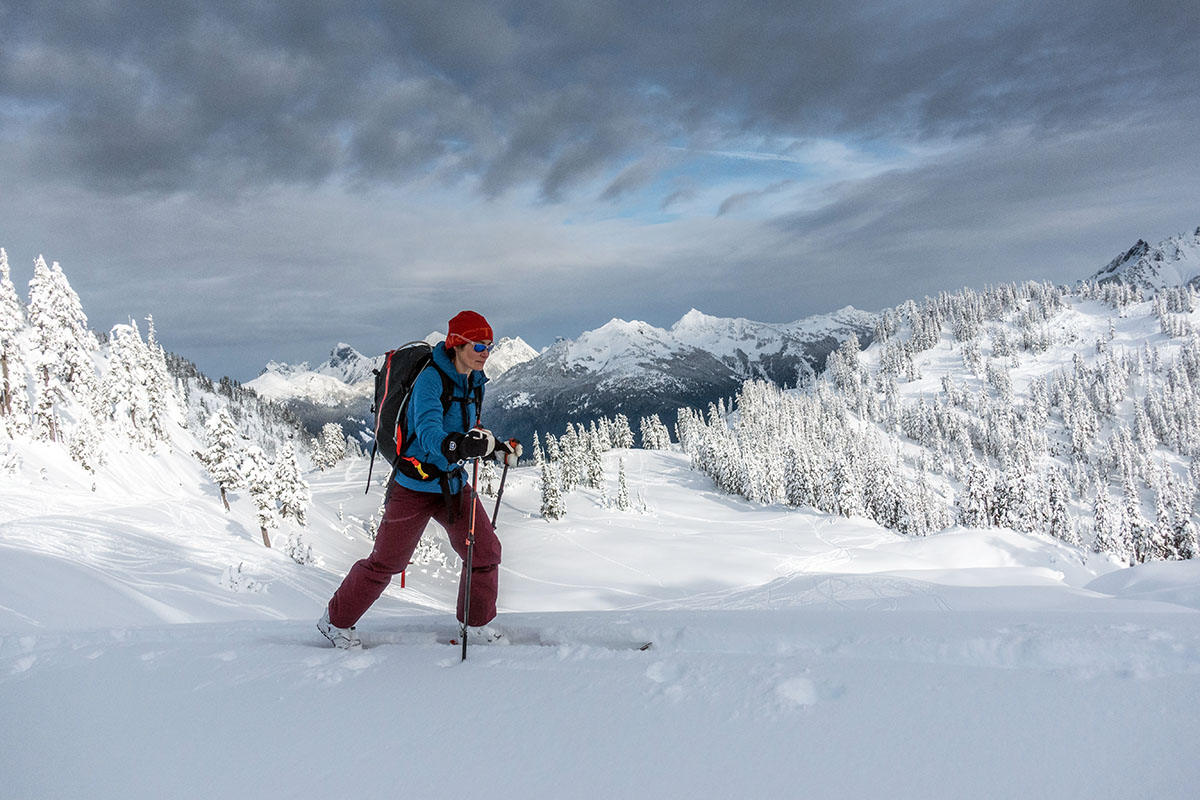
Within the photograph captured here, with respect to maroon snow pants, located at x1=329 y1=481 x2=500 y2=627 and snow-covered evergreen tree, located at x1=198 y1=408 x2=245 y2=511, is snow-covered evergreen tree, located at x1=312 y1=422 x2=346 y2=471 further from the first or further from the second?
maroon snow pants, located at x1=329 y1=481 x2=500 y2=627

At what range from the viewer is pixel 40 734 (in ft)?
10.7

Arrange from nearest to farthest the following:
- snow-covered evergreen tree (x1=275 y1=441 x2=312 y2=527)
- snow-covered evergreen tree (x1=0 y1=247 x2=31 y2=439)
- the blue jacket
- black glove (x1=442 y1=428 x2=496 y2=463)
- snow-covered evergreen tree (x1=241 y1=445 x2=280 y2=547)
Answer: black glove (x1=442 y1=428 x2=496 y2=463)
the blue jacket
snow-covered evergreen tree (x1=241 y1=445 x2=280 y2=547)
snow-covered evergreen tree (x1=0 y1=247 x2=31 y2=439)
snow-covered evergreen tree (x1=275 y1=441 x2=312 y2=527)

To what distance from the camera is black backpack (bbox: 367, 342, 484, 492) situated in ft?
16.1

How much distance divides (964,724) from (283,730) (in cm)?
345

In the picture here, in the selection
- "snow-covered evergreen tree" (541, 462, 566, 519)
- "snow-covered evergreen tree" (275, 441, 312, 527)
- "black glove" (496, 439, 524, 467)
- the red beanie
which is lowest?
"snow-covered evergreen tree" (541, 462, 566, 519)

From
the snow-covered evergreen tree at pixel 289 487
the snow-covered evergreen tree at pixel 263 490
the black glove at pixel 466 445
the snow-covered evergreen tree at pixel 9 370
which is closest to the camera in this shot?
the black glove at pixel 466 445

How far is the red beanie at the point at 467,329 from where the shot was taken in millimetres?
4879

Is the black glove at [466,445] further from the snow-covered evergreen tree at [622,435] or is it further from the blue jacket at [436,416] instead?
the snow-covered evergreen tree at [622,435]

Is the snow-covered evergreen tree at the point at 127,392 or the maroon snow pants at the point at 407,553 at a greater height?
the snow-covered evergreen tree at the point at 127,392

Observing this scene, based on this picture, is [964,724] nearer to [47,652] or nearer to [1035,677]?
[1035,677]

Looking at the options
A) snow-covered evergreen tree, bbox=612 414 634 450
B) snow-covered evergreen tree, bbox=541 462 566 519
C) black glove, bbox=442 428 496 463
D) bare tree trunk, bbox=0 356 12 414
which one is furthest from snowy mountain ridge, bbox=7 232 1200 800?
snow-covered evergreen tree, bbox=612 414 634 450

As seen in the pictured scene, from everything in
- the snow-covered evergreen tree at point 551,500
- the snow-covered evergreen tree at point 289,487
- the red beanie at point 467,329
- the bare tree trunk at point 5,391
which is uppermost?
the bare tree trunk at point 5,391

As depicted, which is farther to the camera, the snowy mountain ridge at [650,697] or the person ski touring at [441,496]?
the person ski touring at [441,496]

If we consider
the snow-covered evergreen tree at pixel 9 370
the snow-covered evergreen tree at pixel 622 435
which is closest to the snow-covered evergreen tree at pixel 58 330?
the snow-covered evergreen tree at pixel 9 370
